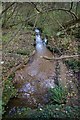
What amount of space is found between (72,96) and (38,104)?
3.18ft

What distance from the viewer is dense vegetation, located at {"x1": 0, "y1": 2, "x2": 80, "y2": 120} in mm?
3768

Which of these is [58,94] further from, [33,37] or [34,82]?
[33,37]

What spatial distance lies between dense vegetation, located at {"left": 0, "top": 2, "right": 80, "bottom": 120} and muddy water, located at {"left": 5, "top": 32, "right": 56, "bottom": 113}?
224 millimetres

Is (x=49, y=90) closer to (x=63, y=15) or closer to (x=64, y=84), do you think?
(x=64, y=84)

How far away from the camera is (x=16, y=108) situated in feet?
19.0

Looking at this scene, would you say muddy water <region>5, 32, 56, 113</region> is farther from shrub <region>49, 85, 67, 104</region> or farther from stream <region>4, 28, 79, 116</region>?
shrub <region>49, 85, 67, 104</region>

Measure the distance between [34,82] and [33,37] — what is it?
3.95 m

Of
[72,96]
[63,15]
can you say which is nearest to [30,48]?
[63,15]

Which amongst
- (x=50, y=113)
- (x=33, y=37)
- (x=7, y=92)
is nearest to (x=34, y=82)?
(x=7, y=92)

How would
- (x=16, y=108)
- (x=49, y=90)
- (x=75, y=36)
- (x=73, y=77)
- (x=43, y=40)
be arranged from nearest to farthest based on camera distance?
(x=16, y=108)
(x=49, y=90)
(x=73, y=77)
(x=75, y=36)
(x=43, y=40)

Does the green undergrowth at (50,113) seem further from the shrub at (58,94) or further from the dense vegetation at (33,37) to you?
the shrub at (58,94)

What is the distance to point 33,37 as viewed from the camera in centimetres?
1099

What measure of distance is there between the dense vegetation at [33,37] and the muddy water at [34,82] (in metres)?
0.22

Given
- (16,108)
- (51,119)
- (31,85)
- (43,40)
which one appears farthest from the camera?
(43,40)
